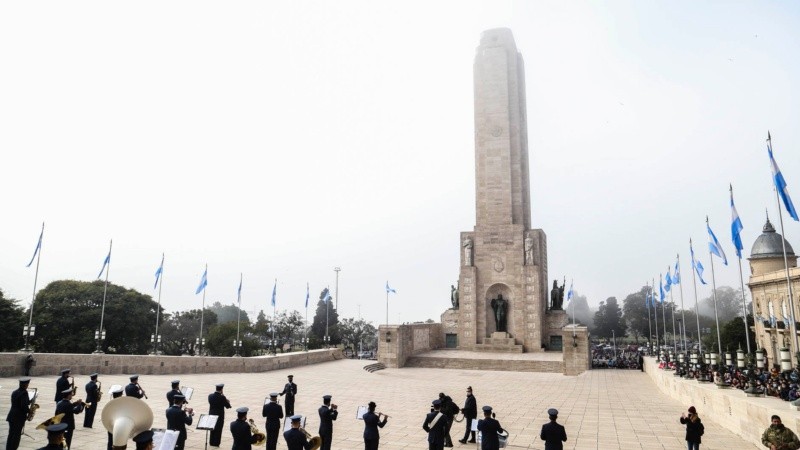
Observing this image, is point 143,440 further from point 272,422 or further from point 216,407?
point 216,407

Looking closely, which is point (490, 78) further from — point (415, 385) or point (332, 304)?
point (332, 304)

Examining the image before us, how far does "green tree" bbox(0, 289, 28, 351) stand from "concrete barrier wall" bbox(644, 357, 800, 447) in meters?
44.4

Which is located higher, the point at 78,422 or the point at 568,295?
the point at 568,295

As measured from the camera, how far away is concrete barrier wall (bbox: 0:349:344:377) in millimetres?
19188

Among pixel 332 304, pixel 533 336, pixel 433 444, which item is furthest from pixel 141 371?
pixel 332 304

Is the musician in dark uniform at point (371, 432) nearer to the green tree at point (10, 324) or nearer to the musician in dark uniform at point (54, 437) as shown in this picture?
the musician in dark uniform at point (54, 437)

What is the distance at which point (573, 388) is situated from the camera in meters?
22.3

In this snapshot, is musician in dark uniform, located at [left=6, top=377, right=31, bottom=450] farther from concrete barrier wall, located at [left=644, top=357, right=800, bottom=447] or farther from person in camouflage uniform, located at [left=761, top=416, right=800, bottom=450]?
concrete barrier wall, located at [left=644, top=357, right=800, bottom=447]

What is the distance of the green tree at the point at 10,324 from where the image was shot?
37062 mm

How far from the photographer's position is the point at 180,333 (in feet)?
212

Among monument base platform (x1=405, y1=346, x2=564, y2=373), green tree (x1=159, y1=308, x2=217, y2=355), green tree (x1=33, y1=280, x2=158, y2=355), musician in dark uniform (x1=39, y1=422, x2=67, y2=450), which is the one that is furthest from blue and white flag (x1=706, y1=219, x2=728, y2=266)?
green tree (x1=159, y1=308, x2=217, y2=355)

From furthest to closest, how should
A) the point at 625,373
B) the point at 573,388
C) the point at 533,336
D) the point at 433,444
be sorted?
the point at 533,336 → the point at 625,373 → the point at 573,388 → the point at 433,444

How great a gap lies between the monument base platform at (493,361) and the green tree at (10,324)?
101 ft

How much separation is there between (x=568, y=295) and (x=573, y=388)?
18.0 m
